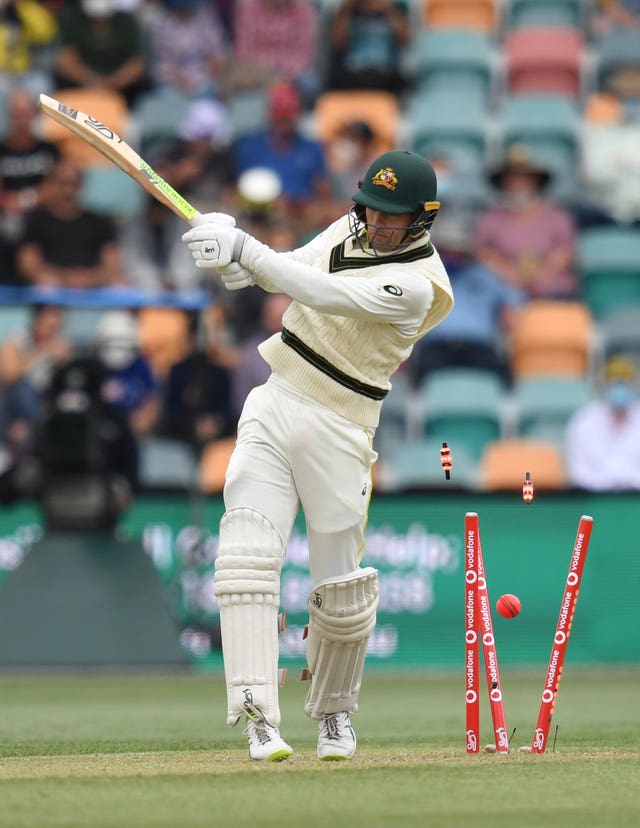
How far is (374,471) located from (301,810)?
29.2 feet

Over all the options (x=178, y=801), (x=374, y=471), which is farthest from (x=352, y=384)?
(x=374, y=471)

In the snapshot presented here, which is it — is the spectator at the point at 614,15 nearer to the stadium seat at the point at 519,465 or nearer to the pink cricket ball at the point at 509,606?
the stadium seat at the point at 519,465

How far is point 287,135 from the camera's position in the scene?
15.6 metres

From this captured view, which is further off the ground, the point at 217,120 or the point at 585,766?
the point at 217,120

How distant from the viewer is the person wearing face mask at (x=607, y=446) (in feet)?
44.2

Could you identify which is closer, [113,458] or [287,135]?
[113,458]

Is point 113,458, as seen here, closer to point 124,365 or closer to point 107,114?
point 124,365

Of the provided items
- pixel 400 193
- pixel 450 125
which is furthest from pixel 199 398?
pixel 400 193

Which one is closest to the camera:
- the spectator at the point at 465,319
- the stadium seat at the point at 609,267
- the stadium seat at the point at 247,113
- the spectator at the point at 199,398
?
the spectator at the point at 199,398

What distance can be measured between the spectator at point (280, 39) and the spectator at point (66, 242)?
2.86 metres

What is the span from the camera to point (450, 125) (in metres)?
16.7

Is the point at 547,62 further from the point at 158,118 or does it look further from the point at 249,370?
the point at 249,370

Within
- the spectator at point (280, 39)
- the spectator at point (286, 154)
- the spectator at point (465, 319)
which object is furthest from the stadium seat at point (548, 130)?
the spectator at point (465, 319)

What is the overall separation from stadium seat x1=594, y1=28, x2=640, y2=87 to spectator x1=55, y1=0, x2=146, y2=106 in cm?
440
